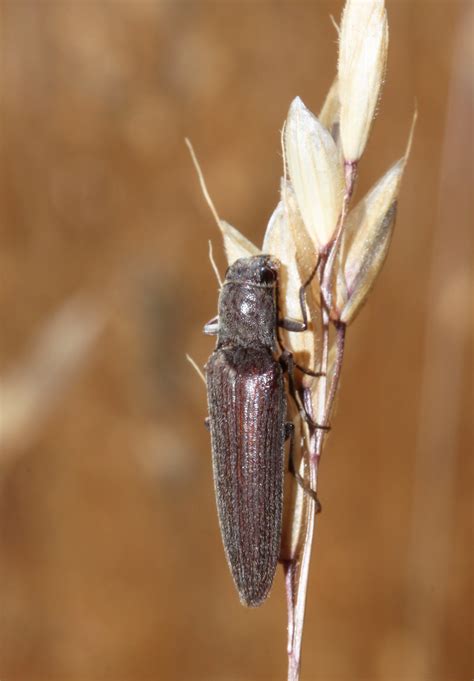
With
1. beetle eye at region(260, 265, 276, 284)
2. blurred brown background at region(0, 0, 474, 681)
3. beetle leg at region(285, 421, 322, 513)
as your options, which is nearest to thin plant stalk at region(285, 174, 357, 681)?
beetle leg at region(285, 421, 322, 513)

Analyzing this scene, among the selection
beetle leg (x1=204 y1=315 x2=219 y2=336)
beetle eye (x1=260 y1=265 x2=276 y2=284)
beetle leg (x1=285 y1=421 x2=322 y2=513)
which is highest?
beetle eye (x1=260 y1=265 x2=276 y2=284)

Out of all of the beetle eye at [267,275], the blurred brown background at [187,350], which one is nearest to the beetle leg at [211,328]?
the beetle eye at [267,275]

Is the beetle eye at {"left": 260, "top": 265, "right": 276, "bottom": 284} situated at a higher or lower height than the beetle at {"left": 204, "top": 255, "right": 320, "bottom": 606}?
higher

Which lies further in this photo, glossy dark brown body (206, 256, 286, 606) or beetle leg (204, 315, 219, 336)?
beetle leg (204, 315, 219, 336)

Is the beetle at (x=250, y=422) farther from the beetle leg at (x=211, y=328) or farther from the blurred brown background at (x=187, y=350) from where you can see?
the blurred brown background at (x=187, y=350)

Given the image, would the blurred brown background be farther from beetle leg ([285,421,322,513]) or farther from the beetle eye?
beetle leg ([285,421,322,513])

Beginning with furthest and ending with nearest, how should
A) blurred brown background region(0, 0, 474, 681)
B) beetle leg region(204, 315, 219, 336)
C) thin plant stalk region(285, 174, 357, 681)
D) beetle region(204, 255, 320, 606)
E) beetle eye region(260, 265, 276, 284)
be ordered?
blurred brown background region(0, 0, 474, 681), beetle leg region(204, 315, 219, 336), beetle eye region(260, 265, 276, 284), beetle region(204, 255, 320, 606), thin plant stalk region(285, 174, 357, 681)

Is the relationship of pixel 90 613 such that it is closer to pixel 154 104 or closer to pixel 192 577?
pixel 192 577
